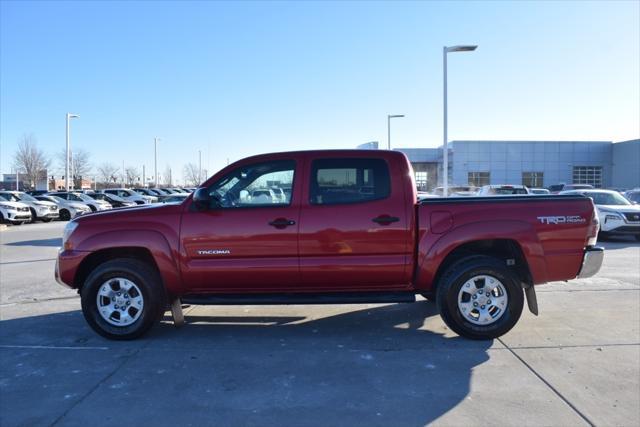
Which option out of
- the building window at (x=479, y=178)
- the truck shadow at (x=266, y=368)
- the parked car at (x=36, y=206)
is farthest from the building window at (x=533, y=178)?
the truck shadow at (x=266, y=368)

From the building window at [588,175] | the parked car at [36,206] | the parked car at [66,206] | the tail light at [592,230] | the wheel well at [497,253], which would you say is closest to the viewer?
the tail light at [592,230]

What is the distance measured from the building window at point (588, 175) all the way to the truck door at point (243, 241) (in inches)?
2329

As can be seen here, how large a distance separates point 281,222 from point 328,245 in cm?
54

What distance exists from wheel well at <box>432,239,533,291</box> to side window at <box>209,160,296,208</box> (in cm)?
183

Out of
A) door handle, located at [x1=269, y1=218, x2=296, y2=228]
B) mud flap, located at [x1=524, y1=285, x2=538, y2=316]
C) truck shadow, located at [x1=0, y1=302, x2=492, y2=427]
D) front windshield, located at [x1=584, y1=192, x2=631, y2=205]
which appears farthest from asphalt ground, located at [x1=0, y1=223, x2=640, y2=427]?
front windshield, located at [x1=584, y1=192, x2=631, y2=205]

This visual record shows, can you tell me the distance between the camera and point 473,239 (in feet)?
16.3

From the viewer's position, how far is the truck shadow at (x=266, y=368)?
3520 millimetres

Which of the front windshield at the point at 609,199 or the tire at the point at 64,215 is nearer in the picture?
the front windshield at the point at 609,199

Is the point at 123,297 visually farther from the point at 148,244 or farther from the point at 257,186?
the point at 257,186

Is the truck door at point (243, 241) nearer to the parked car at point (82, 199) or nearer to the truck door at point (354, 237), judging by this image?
the truck door at point (354, 237)

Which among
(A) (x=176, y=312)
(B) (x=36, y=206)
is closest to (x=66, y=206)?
(B) (x=36, y=206)

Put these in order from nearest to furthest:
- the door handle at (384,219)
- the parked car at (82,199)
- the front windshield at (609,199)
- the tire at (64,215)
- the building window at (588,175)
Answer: the door handle at (384,219) → the front windshield at (609,199) → the tire at (64,215) → the parked car at (82,199) → the building window at (588,175)

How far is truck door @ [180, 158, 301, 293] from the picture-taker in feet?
16.3

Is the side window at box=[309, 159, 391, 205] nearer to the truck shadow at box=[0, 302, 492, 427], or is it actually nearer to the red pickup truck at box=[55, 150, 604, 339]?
the red pickup truck at box=[55, 150, 604, 339]
